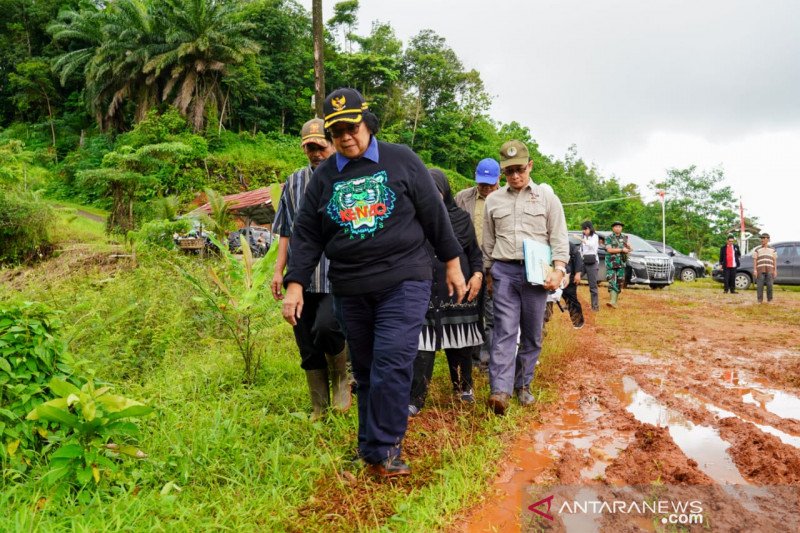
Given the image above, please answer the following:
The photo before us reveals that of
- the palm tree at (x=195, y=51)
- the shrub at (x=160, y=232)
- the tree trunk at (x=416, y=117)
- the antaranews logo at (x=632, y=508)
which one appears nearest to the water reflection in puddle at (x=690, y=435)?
the antaranews logo at (x=632, y=508)

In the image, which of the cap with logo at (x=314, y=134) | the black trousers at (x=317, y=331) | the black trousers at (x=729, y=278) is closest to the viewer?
the black trousers at (x=317, y=331)

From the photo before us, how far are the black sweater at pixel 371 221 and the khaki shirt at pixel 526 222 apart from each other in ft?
4.00

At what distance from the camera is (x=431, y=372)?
4.26 metres

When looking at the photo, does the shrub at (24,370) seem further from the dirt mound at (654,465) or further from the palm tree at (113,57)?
the palm tree at (113,57)

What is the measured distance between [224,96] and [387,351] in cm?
3836

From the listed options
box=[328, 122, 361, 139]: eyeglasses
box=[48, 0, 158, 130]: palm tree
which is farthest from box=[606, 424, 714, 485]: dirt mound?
box=[48, 0, 158, 130]: palm tree

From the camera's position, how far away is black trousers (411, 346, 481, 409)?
4117 millimetres

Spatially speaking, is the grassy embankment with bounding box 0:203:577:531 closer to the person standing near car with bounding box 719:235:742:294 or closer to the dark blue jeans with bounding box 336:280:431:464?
the dark blue jeans with bounding box 336:280:431:464

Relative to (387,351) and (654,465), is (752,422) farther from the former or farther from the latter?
(387,351)

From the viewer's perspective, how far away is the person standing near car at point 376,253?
2.96 m

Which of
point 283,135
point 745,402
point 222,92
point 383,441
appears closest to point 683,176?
point 283,135

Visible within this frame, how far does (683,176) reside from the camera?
41250 mm

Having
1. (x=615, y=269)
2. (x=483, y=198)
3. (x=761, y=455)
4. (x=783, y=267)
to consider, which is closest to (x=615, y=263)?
(x=615, y=269)

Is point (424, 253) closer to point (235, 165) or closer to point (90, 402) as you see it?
point (90, 402)
